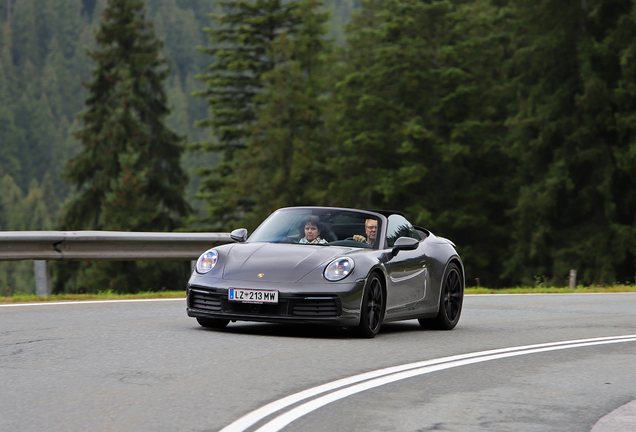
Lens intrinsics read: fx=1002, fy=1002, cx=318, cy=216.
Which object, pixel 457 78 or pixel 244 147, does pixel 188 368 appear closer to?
pixel 457 78

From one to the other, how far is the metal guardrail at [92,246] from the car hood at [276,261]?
447cm

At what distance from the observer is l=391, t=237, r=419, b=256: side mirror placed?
1018cm

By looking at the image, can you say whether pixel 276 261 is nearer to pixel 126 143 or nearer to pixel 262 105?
pixel 126 143

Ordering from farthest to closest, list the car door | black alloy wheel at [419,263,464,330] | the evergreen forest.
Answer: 1. the evergreen forest
2. black alloy wheel at [419,263,464,330]
3. the car door

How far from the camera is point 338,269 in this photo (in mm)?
9438

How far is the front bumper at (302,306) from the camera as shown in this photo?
30.1 feet

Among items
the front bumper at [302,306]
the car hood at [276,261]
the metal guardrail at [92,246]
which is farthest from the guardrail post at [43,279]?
the front bumper at [302,306]

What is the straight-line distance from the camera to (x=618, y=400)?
680 cm

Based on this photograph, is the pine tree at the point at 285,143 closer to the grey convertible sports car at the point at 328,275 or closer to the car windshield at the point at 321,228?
the grey convertible sports car at the point at 328,275

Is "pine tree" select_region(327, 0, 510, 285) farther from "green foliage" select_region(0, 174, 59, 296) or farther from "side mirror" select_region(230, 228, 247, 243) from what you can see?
"green foliage" select_region(0, 174, 59, 296)

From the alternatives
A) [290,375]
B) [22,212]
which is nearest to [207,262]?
[290,375]

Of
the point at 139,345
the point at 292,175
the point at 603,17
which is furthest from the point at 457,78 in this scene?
the point at 139,345

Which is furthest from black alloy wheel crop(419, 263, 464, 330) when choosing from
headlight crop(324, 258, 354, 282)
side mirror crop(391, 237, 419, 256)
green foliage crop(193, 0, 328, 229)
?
green foliage crop(193, 0, 328, 229)

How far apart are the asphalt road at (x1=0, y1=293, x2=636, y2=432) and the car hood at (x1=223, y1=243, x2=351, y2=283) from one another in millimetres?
569
